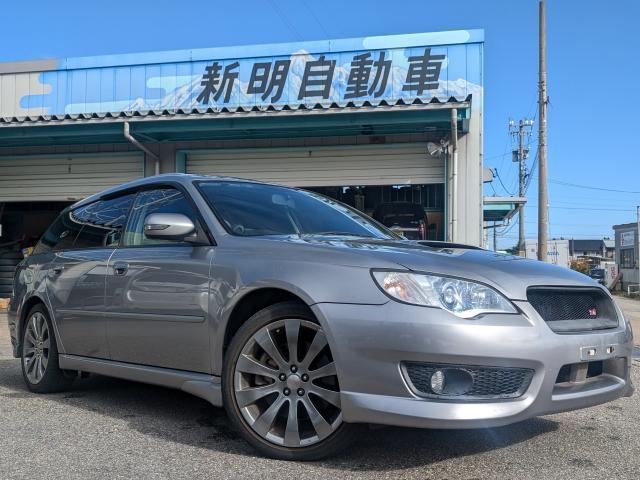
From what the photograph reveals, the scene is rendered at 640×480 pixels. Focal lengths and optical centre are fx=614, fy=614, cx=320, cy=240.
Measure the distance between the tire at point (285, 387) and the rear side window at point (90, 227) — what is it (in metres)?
1.66

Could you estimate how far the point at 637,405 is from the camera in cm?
480

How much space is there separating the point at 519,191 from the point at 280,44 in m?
34.3

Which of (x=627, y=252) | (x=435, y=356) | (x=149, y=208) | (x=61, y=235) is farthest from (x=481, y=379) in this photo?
(x=627, y=252)

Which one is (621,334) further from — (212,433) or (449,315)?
(212,433)

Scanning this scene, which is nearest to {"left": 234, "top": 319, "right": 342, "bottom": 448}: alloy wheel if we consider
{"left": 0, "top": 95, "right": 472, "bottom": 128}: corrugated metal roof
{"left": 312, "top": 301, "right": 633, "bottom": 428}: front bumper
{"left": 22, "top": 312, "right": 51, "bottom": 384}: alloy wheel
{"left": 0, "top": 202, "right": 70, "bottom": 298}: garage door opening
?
{"left": 312, "top": 301, "right": 633, "bottom": 428}: front bumper

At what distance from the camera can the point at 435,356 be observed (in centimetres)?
276

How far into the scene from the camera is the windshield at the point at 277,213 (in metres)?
3.84

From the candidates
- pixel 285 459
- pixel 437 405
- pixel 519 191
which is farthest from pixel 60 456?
pixel 519 191

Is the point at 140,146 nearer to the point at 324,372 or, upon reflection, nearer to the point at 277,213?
the point at 277,213

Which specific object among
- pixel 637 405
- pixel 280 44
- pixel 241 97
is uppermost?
pixel 280 44

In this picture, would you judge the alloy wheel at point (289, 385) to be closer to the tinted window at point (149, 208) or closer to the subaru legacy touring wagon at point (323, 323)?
the subaru legacy touring wagon at point (323, 323)

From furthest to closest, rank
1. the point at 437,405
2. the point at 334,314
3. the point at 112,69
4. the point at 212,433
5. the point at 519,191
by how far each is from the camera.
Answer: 1. the point at 519,191
2. the point at 112,69
3. the point at 212,433
4. the point at 334,314
5. the point at 437,405

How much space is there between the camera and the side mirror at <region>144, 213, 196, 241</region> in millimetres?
3584

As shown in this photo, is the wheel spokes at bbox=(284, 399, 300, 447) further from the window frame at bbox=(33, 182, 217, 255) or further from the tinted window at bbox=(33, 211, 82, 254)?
the tinted window at bbox=(33, 211, 82, 254)
